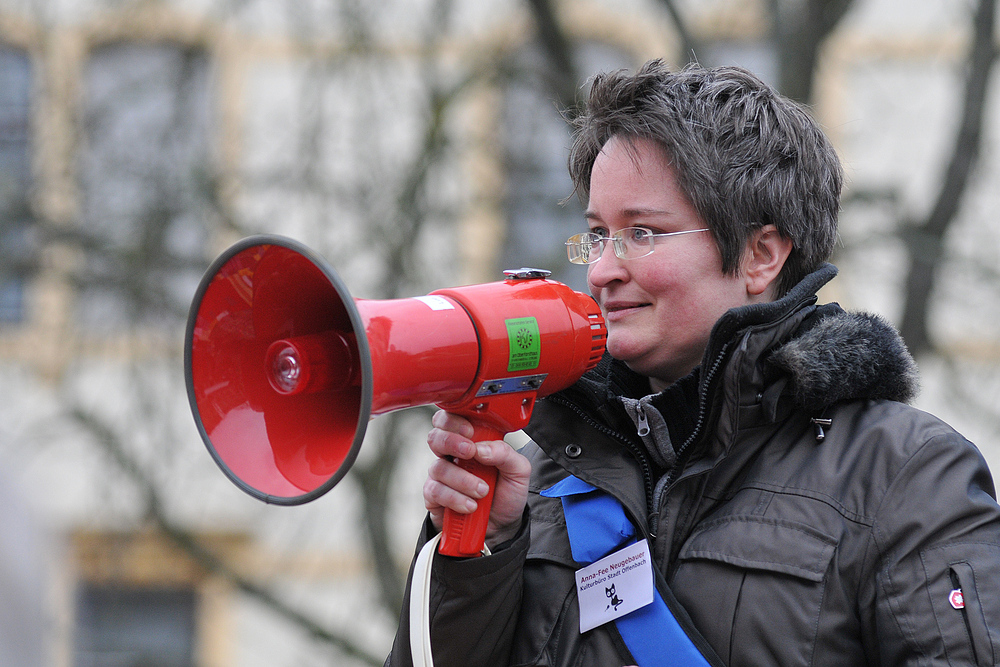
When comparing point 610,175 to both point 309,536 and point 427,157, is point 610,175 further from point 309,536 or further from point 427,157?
point 309,536

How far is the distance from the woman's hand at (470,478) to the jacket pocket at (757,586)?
310 millimetres

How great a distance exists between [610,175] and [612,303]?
0.23m

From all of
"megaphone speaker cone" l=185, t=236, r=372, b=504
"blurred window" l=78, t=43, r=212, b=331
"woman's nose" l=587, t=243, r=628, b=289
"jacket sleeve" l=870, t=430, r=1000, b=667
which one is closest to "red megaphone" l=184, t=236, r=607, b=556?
"megaphone speaker cone" l=185, t=236, r=372, b=504

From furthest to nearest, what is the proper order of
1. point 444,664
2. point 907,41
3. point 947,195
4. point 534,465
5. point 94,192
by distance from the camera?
1. point 907,41
2. point 94,192
3. point 947,195
4. point 534,465
5. point 444,664

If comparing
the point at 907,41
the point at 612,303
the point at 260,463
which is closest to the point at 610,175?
the point at 612,303

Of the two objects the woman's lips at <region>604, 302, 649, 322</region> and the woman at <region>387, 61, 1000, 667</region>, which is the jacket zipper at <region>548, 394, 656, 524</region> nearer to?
the woman at <region>387, 61, 1000, 667</region>

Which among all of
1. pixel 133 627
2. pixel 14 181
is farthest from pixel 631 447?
pixel 133 627

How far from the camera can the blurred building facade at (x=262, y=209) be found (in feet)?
18.1

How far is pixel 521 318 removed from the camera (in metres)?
1.88

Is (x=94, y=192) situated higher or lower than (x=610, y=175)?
higher

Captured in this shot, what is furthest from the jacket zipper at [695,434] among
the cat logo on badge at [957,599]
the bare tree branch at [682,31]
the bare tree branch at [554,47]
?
the bare tree branch at [554,47]

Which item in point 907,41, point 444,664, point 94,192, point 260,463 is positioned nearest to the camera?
point 260,463

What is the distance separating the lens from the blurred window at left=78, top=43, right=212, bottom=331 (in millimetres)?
5559

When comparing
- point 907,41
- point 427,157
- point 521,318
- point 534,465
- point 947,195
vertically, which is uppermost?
point 907,41
